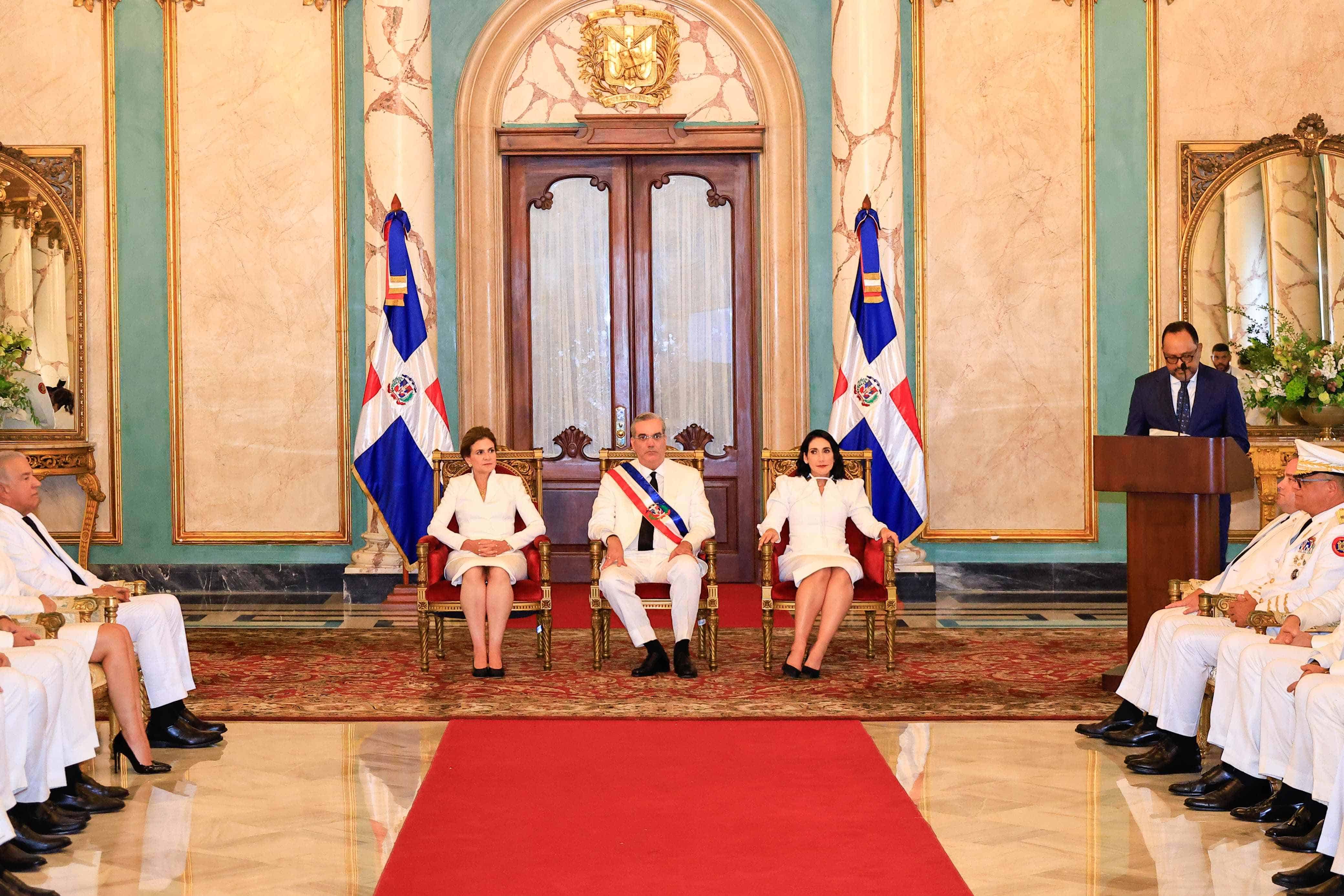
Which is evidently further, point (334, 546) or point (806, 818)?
point (334, 546)

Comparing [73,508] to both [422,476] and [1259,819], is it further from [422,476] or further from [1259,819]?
[1259,819]

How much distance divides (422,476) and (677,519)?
231 centimetres

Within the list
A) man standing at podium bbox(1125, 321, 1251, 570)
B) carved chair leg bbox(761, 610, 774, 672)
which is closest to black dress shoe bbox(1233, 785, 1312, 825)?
man standing at podium bbox(1125, 321, 1251, 570)

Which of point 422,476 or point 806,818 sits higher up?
point 422,476

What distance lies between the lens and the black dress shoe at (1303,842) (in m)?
3.76

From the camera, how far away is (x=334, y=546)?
9.29 meters

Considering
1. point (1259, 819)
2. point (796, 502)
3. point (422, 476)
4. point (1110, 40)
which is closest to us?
point (1259, 819)

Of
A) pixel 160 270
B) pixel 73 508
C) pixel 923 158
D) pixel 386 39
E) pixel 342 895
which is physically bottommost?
pixel 342 895

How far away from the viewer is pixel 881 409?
8.40 metres

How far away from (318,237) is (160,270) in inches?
42.6

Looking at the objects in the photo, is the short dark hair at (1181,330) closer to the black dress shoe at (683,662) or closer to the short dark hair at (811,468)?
the short dark hair at (811,468)

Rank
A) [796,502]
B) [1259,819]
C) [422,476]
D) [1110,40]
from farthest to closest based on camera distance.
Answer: [1110,40]
[422,476]
[796,502]
[1259,819]

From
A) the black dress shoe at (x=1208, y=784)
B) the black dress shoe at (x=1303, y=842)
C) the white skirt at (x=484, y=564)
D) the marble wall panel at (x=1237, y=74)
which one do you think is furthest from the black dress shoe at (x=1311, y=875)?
the marble wall panel at (x=1237, y=74)

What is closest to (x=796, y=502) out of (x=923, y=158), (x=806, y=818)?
(x=806, y=818)
